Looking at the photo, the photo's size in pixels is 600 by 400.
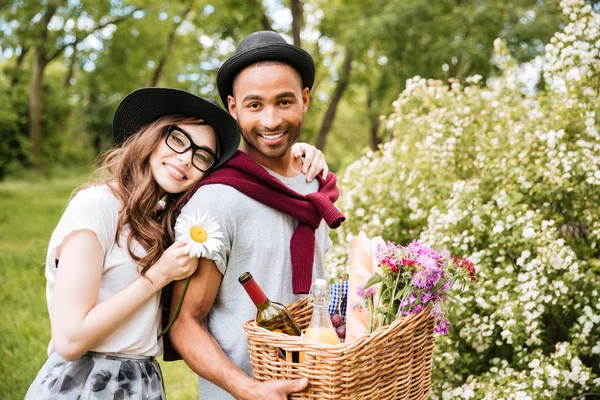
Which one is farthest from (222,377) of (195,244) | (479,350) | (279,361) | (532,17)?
(532,17)

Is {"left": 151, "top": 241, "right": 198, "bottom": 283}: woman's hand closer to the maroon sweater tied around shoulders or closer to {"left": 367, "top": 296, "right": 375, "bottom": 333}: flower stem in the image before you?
the maroon sweater tied around shoulders

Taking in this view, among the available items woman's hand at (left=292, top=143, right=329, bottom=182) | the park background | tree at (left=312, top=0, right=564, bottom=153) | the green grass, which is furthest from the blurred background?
woman's hand at (left=292, top=143, right=329, bottom=182)

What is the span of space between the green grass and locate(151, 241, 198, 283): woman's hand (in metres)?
0.69

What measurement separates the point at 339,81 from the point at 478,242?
13.9 m

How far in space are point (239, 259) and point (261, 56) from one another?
2.68 feet

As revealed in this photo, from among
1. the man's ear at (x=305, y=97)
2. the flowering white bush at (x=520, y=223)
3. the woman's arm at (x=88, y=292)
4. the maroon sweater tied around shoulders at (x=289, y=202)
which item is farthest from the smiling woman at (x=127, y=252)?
the flowering white bush at (x=520, y=223)

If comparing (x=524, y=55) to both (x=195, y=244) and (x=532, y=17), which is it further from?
(x=195, y=244)

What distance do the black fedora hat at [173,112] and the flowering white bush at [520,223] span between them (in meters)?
→ 1.55

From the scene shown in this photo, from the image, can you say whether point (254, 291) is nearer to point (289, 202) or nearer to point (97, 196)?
point (289, 202)

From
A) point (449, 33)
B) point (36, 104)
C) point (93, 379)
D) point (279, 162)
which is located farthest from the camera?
point (36, 104)

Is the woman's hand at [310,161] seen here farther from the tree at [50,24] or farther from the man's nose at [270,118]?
the tree at [50,24]

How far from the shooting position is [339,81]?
17.5 meters

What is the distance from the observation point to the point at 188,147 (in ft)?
7.98

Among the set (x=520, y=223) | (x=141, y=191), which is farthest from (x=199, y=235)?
(x=520, y=223)
